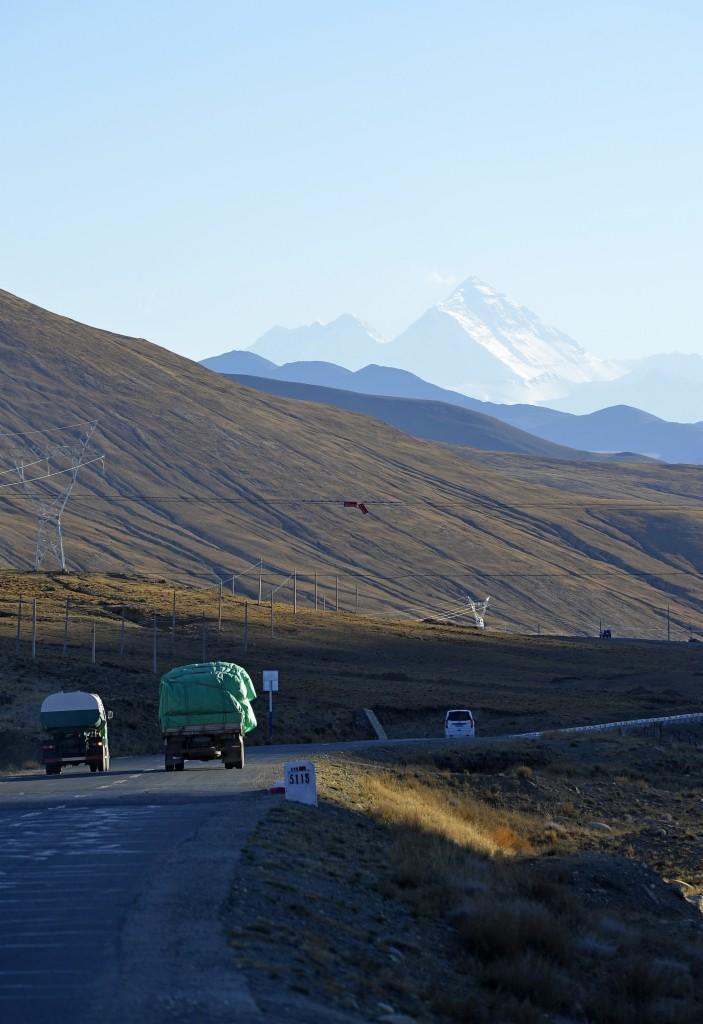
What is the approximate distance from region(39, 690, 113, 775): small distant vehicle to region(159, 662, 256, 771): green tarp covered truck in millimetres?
2603

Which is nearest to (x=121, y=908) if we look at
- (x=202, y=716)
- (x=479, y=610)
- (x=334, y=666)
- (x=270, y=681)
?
(x=202, y=716)

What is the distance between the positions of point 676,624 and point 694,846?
16092 centimetres

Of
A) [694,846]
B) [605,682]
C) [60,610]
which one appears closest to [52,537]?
[60,610]

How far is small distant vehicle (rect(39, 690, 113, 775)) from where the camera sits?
148 ft

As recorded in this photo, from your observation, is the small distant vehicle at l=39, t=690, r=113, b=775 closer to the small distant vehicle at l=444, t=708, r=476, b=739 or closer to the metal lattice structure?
the small distant vehicle at l=444, t=708, r=476, b=739

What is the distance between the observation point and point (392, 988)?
14.9 meters

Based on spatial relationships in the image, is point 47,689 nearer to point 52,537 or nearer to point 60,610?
point 60,610

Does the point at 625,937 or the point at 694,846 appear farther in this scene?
the point at 694,846

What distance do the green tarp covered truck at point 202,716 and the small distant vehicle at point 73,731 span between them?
102 inches

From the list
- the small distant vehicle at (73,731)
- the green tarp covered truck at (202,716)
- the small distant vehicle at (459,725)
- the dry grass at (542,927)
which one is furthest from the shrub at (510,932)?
the small distant vehicle at (459,725)

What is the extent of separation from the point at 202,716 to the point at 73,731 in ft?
13.7

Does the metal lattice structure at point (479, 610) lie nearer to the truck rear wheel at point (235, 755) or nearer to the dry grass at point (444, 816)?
the truck rear wheel at point (235, 755)

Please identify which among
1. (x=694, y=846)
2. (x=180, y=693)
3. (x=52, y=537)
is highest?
(x=52, y=537)

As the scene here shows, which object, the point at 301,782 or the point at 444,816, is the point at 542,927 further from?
the point at 444,816
